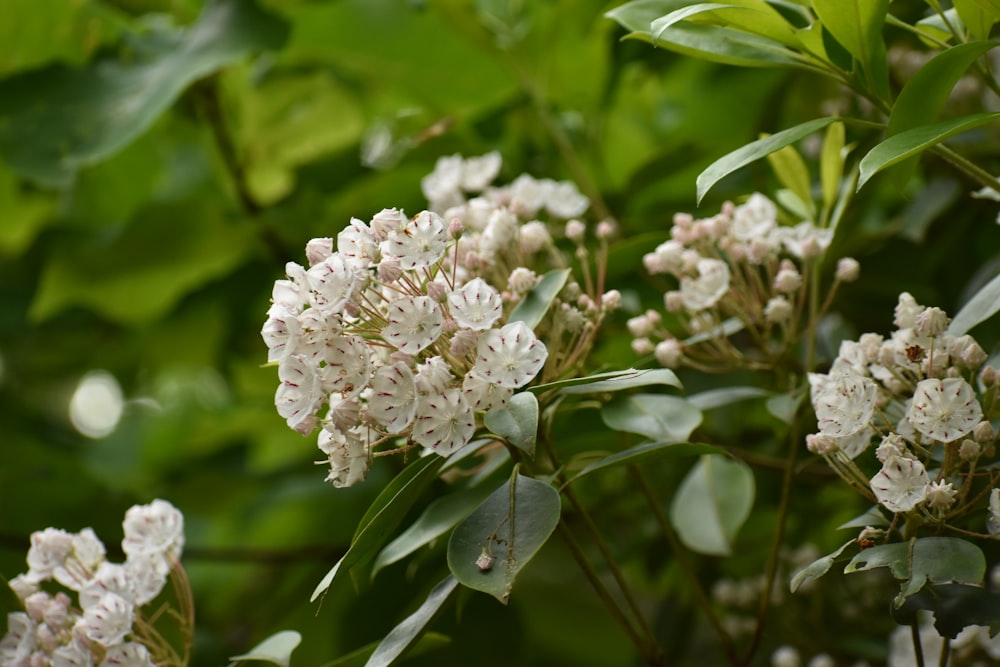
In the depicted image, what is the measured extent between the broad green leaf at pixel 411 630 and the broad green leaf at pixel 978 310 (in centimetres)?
44

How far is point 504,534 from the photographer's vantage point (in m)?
0.75

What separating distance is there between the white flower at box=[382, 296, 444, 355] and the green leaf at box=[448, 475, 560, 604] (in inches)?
5.1

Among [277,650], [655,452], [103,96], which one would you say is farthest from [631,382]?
[103,96]

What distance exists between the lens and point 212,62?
5.05 ft

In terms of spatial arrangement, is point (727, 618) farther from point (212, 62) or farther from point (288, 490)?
point (212, 62)

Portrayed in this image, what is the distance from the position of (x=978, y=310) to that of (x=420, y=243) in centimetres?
44

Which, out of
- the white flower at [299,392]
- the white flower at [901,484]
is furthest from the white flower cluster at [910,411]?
the white flower at [299,392]

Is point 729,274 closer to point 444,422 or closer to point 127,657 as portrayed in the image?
point 444,422

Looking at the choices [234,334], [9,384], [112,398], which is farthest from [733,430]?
[112,398]

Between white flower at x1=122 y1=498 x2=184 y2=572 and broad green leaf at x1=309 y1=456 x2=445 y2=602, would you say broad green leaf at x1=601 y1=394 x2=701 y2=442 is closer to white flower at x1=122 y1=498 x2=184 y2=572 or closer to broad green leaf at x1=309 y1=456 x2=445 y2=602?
broad green leaf at x1=309 y1=456 x2=445 y2=602

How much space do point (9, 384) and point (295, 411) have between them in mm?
1863

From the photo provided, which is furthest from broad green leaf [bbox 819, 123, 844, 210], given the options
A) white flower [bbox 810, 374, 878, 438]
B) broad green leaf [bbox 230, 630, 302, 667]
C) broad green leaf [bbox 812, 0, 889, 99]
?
broad green leaf [bbox 230, 630, 302, 667]

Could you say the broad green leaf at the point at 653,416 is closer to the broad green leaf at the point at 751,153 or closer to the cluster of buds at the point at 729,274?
the cluster of buds at the point at 729,274

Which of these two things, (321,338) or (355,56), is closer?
(321,338)
